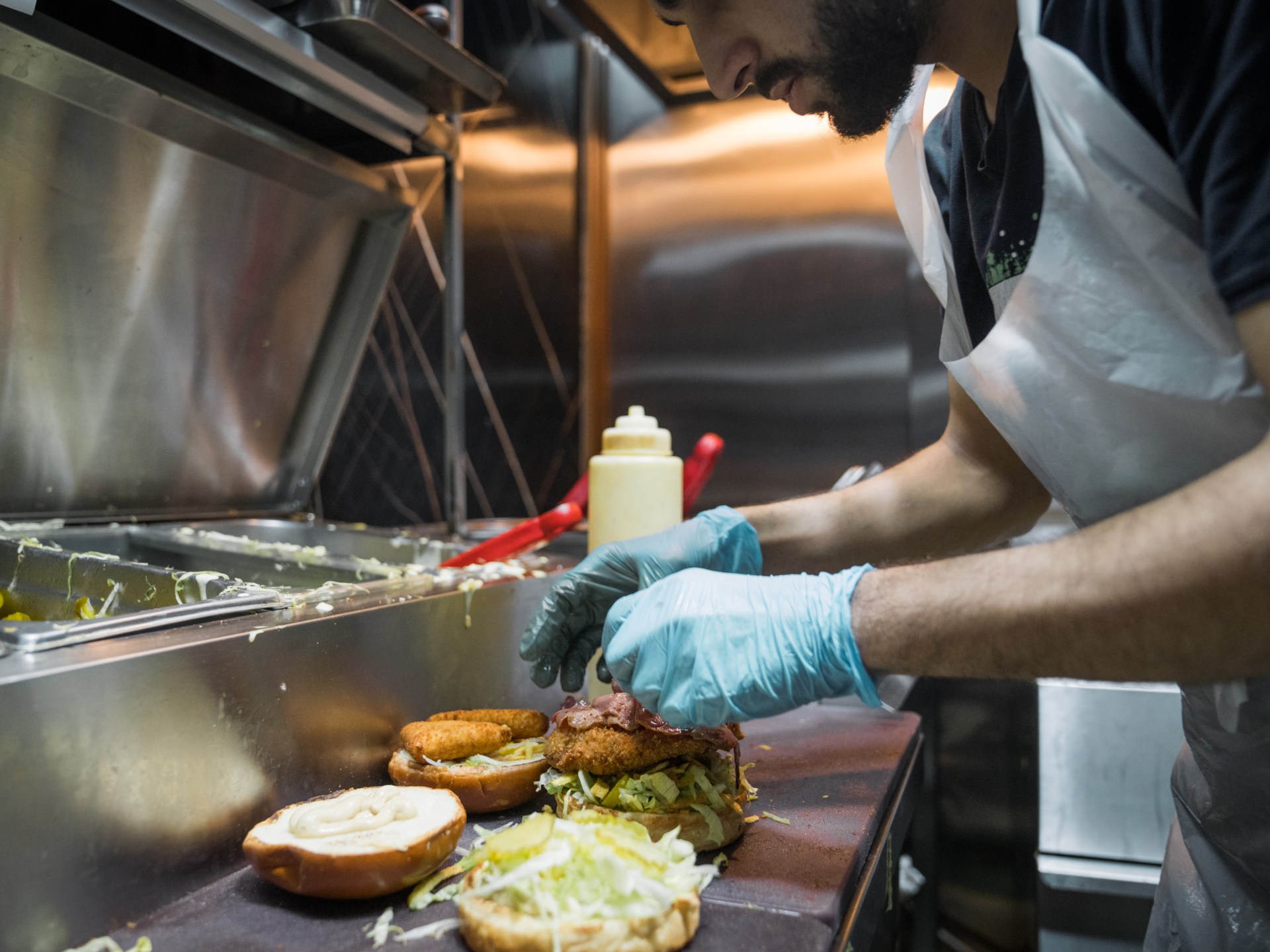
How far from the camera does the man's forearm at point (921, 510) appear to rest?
4.79 ft

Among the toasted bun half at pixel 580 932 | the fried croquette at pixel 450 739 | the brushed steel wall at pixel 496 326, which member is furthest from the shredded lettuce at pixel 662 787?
the brushed steel wall at pixel 496 326

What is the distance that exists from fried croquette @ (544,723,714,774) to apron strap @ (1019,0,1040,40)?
0.88m

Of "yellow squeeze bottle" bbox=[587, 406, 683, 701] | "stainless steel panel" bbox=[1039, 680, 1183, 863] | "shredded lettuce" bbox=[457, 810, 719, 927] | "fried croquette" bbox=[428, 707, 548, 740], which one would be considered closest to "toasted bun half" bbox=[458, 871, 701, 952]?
"shredded lettuce" bbox=[457, 810, 719, 927]

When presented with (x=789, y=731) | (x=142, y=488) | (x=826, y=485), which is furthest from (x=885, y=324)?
(x=142, y=488)

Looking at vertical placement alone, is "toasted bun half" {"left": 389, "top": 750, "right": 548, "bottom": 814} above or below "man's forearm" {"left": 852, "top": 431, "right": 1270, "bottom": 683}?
below

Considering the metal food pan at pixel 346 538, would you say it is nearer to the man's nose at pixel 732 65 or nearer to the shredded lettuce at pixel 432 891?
the shredded lettuce at pixel 432 891

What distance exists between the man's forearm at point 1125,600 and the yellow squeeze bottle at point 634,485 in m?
0.63

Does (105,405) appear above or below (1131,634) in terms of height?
above

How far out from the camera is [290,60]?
59.4 inches

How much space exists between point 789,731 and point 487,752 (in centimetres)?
57

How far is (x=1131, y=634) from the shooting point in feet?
2.52

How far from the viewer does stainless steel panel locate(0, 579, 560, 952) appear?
0.78m

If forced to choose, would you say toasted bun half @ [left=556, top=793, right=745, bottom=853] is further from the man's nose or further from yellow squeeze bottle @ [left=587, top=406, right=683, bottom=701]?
the man's nose

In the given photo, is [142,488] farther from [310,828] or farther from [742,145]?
[742,145]
